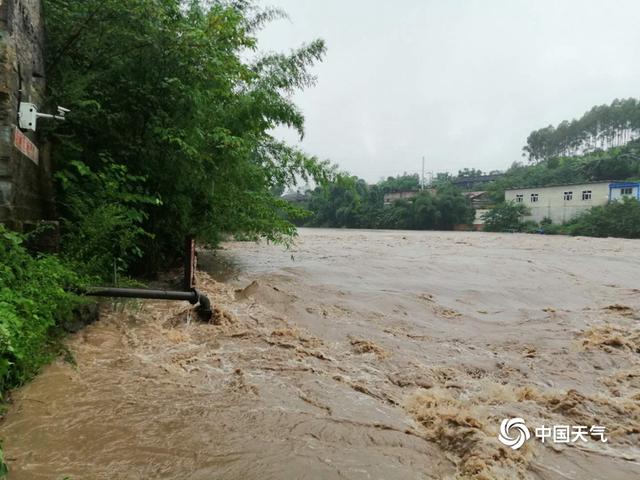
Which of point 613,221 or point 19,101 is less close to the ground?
point 19,101

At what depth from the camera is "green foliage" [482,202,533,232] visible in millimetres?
33594

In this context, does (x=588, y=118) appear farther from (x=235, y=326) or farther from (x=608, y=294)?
(x=235, y=326)

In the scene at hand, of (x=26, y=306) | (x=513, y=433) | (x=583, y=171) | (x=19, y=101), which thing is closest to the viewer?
(x=513, y=433)

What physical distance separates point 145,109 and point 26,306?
285 centimetres

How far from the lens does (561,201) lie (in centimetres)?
3459

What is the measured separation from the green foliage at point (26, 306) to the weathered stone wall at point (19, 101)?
0.47 metres

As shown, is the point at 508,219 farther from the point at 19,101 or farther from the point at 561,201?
the point at 19,101

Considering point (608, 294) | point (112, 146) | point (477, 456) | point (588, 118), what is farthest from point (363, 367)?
point (588, 118)

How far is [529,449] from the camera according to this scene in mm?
2316

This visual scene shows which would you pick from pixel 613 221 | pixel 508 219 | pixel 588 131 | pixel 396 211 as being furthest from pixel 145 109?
pixel 588 131

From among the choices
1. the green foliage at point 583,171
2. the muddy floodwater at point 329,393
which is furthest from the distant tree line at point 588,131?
the muddy floodwater at point 329,393

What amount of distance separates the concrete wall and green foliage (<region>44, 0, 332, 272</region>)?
3345 centimetres

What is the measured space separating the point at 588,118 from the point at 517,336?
6084 centimetres

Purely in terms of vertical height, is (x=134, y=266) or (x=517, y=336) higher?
(x=134, y=266)
